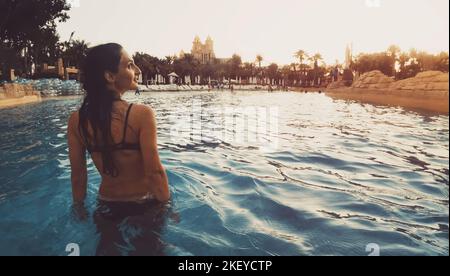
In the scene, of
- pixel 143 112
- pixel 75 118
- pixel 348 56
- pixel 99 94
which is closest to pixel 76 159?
pixel 75 118

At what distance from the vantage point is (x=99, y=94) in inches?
104

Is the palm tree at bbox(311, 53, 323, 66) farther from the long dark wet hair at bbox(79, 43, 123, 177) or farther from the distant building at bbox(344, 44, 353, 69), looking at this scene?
the long dark wet hair at bbox(79, 43, 123, 177)

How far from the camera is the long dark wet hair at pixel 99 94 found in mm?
2566

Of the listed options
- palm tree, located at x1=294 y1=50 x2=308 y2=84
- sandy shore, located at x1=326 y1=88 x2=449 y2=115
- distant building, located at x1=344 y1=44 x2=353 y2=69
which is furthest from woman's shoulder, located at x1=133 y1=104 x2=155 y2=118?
palm tree, located at x1=294 y1=50 x2=308 y2=84

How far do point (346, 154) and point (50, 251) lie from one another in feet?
21.8

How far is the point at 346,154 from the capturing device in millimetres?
8148

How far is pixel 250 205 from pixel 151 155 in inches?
83.8

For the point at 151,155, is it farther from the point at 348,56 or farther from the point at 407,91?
the point at 348,56

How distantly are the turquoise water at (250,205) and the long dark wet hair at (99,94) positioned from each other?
71 cm

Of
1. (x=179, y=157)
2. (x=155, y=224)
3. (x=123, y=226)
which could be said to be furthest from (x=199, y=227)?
(x=179, y=157)

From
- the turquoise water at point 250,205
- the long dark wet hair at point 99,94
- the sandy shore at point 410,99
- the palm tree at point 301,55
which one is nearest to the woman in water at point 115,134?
the long dark wet hair at point 99,94

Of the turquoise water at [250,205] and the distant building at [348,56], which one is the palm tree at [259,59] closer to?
the distant building at [348,56]
